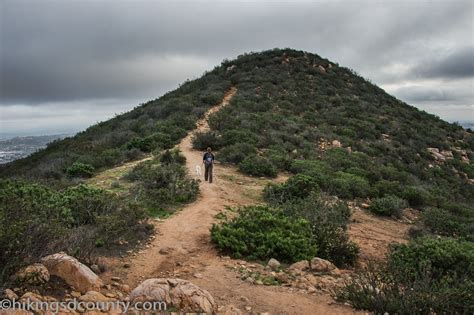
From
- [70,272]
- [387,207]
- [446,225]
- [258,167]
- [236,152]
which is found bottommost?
[446,225]

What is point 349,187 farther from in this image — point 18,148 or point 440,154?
point 18,148

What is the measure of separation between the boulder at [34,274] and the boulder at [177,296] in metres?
0.97

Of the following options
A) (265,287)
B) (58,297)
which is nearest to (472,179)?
(265,287)

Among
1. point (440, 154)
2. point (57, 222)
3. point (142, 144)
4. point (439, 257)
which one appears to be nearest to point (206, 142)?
point (142, 144)

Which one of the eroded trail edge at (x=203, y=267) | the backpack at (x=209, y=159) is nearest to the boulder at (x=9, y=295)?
the eroded trail edge at (x=203, y=267)

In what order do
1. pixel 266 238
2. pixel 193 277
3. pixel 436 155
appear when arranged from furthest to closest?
pixel 436 155 < pixel 266 238 < pixel 193 277

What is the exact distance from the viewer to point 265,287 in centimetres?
496

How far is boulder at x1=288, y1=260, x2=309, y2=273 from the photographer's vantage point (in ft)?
18.3

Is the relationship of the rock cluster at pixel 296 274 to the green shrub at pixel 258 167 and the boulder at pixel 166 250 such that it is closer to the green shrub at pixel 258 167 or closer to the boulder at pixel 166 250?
the boulder at pixel 166 250

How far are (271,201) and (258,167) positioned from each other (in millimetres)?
3214

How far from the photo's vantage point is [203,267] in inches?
222

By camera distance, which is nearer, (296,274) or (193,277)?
(193,277)

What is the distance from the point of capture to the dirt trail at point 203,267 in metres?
4.51

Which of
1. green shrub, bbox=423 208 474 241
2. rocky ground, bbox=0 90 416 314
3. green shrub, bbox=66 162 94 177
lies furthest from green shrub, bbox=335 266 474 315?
green shrub, bbox=66 162 94 177
